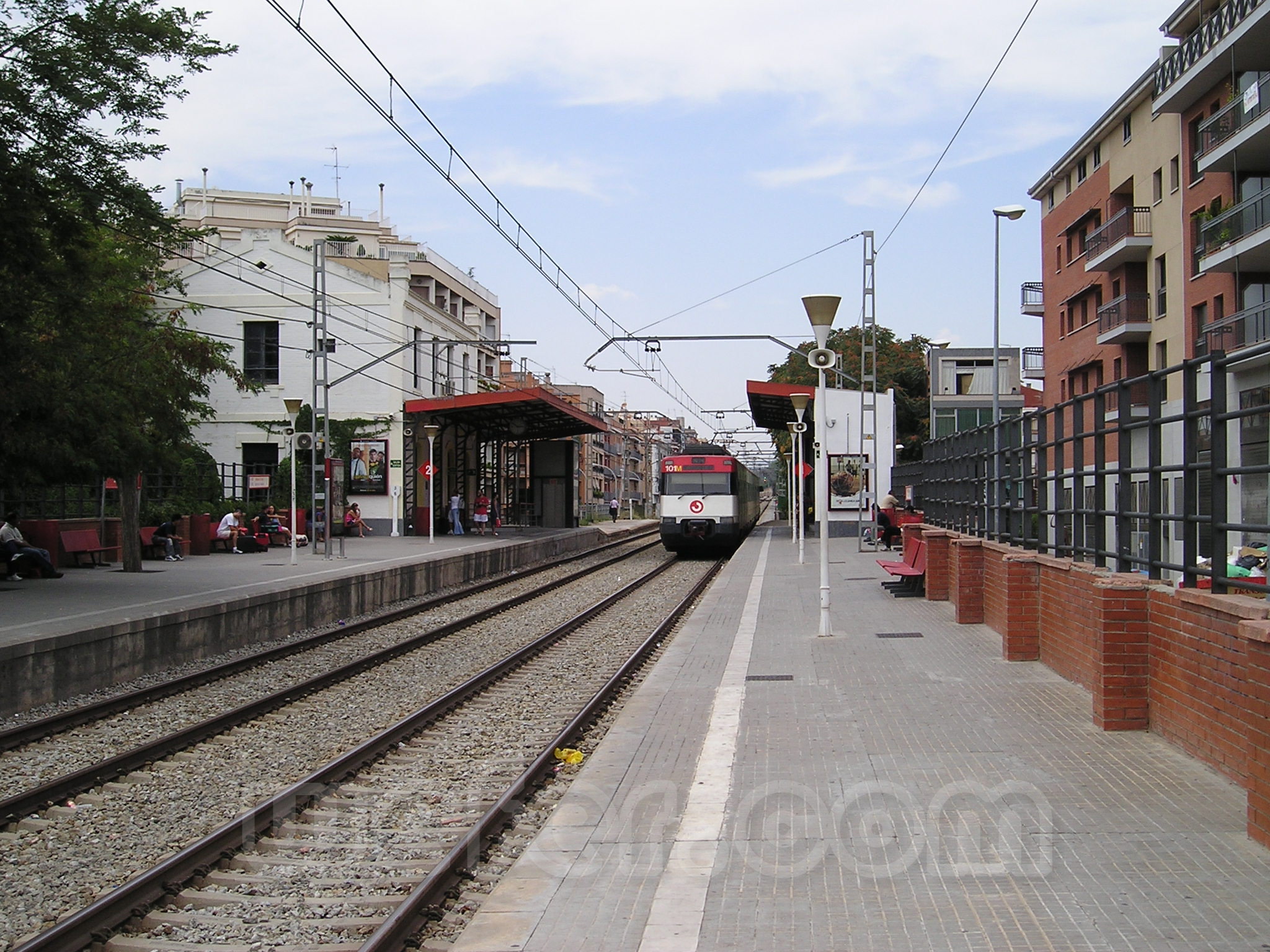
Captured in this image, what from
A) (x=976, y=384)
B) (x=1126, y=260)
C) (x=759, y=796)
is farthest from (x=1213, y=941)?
(x=976, y=384)

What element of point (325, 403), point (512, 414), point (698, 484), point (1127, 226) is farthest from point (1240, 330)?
point (512, 414)

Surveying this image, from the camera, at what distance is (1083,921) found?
4551mm

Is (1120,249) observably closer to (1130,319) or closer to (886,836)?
(1130,319)

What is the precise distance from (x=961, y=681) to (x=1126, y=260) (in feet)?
107

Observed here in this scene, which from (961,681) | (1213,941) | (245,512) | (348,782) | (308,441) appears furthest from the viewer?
(245,512)

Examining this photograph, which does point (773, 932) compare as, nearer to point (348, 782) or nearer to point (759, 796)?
point (759, 796)

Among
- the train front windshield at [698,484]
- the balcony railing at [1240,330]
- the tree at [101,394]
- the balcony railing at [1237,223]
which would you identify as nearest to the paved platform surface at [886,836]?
the tree at [101,394]

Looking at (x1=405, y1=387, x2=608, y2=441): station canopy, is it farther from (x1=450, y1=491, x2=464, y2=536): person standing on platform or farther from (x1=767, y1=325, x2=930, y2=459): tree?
(x1=767, y1=325, x2=930, y2=459): tree

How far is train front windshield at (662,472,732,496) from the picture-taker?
35.1 meters

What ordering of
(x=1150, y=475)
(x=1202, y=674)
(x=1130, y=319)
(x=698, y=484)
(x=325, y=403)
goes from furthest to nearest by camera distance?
(x=1130, y=319)
(x=698, y=484)
(x=325, y=403)
(x=1150, y=475)
(x=1202, y=674)

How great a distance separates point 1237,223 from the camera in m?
28.2

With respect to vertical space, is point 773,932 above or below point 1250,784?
below

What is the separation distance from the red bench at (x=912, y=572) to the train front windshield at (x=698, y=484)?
1590cm

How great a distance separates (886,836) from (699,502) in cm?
2935
